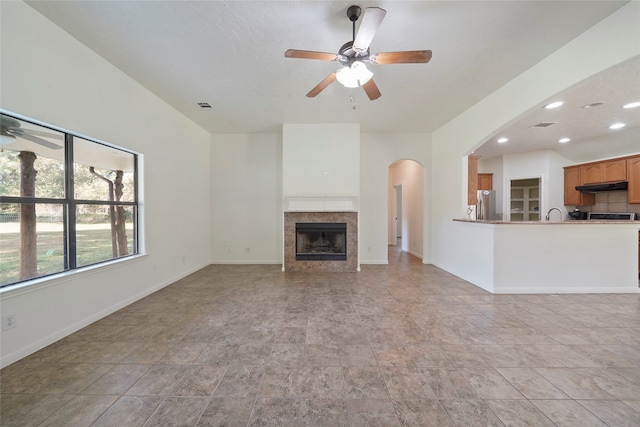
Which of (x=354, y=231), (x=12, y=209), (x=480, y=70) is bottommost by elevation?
(x=354, y=231)

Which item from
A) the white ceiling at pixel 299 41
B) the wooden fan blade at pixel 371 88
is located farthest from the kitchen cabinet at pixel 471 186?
the wooden fan blade at pixel 371 88

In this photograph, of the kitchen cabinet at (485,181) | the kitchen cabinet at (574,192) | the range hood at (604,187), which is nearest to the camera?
the range hood at (604,187)

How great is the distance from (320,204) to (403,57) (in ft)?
10.3

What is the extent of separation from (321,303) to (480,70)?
359 cm

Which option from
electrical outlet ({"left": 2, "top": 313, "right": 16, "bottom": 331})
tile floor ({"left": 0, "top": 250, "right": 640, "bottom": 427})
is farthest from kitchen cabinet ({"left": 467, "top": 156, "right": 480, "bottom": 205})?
electrical outlet ({"left": 2, "top": 313, "right": 16, "bottom": 331})

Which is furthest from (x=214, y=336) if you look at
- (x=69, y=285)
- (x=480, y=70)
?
(x=480, y=70)

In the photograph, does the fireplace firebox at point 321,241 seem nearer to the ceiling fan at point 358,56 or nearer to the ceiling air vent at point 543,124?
the ceiling fan at point 358,56

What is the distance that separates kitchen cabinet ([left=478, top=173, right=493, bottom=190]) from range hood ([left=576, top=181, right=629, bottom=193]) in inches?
70.2

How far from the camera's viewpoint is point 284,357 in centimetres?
198

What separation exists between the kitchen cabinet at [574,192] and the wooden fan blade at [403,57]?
633 centimetres

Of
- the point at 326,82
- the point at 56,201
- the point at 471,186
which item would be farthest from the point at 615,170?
the point at 56,201

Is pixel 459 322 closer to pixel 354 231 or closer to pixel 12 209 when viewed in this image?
pixel 354 231

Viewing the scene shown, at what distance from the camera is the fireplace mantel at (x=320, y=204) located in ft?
16.0

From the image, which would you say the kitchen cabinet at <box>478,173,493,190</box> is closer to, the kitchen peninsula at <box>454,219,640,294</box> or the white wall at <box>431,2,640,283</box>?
the white wall at <box>431,2,640,283</box>
